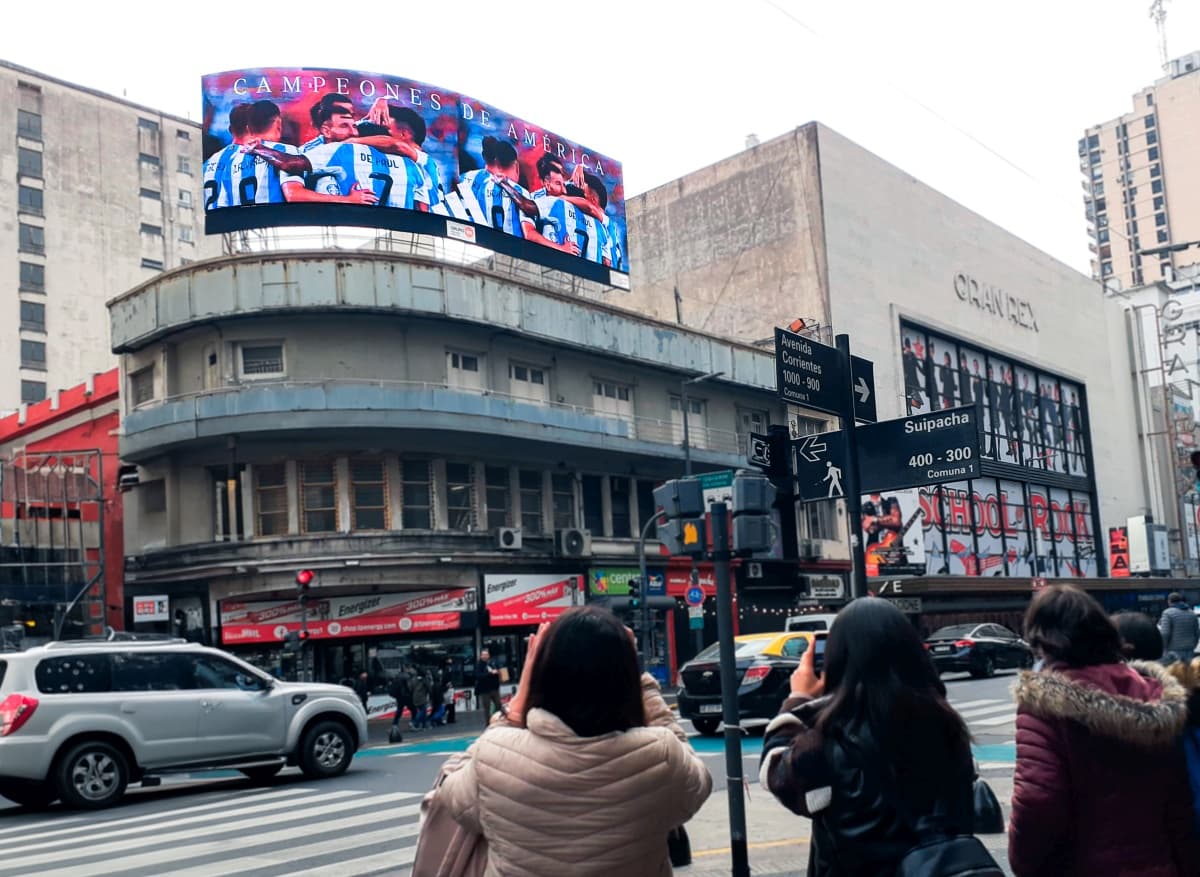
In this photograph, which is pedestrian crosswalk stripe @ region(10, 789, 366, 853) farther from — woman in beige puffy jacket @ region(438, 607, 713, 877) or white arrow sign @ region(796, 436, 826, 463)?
woman in beige puffy jacket @ region(438, 607, 713, 877)

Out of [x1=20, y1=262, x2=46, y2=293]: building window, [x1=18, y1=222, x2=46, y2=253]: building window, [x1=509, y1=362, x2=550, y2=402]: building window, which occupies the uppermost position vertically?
[x1=18, y1=222, x2=46, y2=253]: building window

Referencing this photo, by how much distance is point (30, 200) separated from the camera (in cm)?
6181

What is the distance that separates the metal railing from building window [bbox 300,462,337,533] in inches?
83.3

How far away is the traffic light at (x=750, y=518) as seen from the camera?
9.95 meters

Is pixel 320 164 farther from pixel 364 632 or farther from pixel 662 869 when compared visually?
pixel 662 869

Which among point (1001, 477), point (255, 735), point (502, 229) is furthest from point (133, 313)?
point (1001, 477)

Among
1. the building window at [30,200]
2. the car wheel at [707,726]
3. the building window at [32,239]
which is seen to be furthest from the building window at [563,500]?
the building window at [30,200]

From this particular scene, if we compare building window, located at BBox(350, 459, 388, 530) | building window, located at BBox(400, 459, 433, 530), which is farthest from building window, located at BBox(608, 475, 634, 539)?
building window, located at BBox(350, 459, 388, 530)

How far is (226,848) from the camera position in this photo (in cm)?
1046

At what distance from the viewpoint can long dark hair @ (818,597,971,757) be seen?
350 centimetres

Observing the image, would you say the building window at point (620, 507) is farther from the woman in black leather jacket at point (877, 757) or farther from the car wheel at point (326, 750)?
the woman in black leather jacket at point (877, 757)

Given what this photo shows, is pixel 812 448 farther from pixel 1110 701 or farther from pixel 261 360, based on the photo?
pixel 261 360

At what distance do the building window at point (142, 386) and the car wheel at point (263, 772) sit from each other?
56.1ft

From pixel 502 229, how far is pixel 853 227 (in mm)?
19757
